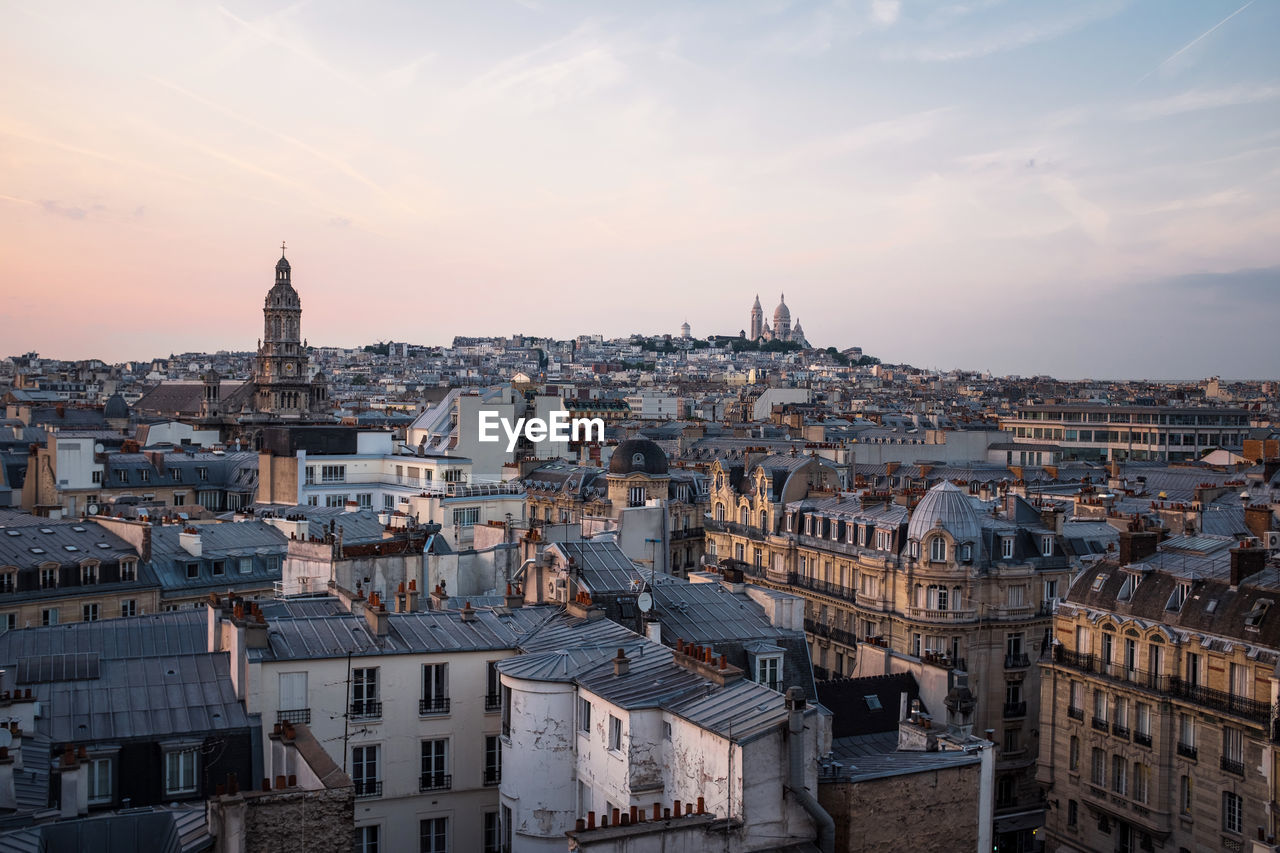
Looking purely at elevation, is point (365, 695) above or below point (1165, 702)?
above

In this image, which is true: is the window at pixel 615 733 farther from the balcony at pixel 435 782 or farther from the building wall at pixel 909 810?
the balcony at pixel 435 782

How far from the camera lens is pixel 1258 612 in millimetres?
26281

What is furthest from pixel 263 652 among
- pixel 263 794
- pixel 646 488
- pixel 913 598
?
pixel 646 488

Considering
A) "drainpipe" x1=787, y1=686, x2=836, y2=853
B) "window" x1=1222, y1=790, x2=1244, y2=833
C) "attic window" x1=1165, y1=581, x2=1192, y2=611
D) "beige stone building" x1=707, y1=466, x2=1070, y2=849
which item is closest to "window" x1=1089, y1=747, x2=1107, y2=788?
"window" x1=1222, y1=790, x2=1244, y2=833

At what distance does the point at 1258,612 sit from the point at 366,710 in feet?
61.0

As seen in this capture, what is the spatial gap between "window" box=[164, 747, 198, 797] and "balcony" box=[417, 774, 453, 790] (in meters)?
3.96

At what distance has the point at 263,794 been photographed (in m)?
13.2

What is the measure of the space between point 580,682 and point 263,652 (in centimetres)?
553

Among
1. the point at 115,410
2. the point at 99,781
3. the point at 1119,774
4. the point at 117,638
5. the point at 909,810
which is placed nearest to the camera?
the point at 909,810

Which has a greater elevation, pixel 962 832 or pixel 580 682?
pixel 580 682

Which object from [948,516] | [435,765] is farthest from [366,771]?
[948,516]

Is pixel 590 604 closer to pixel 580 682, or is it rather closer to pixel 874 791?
pixel 580 682

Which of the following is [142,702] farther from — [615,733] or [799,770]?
[799,770]

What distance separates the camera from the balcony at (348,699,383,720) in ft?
67.2
